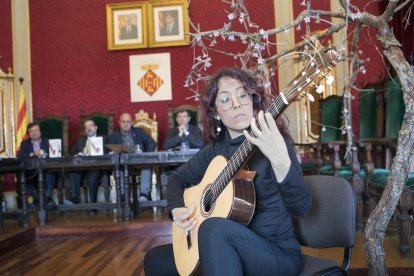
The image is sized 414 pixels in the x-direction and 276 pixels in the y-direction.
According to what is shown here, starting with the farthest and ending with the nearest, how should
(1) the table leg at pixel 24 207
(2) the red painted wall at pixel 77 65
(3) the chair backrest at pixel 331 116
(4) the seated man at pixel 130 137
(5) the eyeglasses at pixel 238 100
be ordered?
(2) the red painted wall at pixel 77 65 < (4) the seated man at pixel 130 137 < (3) the chair backrest at pixel 331 116 < (1) the table leg at pixel 24 207 < (5) the eyeglasses at pixel 238 100

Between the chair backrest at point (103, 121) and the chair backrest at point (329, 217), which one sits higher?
the chair backrest at point (103, 121)

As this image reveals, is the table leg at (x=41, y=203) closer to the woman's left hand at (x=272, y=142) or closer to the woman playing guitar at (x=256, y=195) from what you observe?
the woman playing guitar at (x=256, y=195)

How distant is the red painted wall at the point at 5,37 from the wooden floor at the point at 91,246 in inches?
96.6

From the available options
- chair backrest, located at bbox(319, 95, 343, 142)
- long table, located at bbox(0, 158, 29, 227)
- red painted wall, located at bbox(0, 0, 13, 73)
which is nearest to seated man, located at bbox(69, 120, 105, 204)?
long table, located at bbox(0, 158, 29, 227)

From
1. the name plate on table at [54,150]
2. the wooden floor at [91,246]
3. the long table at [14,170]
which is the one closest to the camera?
the wooden floor at [91,246]

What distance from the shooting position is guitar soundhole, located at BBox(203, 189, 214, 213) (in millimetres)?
1357

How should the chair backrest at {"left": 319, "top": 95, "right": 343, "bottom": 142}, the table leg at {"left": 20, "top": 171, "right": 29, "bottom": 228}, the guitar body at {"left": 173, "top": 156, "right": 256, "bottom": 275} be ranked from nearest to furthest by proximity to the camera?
the guitar body at {"left": 173, "top": 156, "right": 256, "bottom": 275}, the table leg at {"left": 20, "top": 171, "right": 29, "bottom": 228}, the chair backrest at {"left": 319, "top": 95, "right": 343, "bottom": 142}

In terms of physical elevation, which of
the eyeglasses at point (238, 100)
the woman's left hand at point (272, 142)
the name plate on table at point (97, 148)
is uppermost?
the eyeglasses at point (238, 100)

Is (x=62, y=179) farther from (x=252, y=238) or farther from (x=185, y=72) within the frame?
(x=252, y=238)

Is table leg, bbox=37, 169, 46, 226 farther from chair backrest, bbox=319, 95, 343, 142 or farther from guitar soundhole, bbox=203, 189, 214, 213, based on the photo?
guitar soundhole, bbox=203, 189, 214, 213

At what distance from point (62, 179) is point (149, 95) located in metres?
1.74

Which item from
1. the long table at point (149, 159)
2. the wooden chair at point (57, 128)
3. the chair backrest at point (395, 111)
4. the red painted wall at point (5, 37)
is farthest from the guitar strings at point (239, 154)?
the red painted wall at point (5, 37)

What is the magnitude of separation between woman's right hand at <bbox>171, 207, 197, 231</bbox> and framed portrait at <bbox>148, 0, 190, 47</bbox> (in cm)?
461

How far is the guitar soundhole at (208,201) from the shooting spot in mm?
1357
